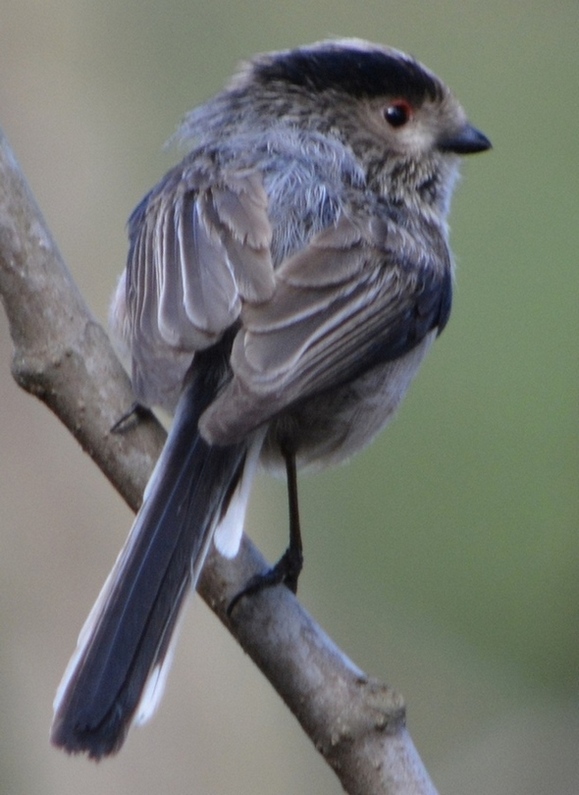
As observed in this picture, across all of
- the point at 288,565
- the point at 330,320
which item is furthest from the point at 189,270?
the point at 288,565

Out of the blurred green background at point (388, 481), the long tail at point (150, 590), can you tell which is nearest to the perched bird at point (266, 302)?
the long tail at point (150, 590)

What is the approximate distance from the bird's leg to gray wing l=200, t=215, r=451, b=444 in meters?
0.31

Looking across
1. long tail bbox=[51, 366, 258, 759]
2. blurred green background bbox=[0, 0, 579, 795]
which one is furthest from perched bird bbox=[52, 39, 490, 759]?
blurred green background bbox=[0, 0, 579, 795]

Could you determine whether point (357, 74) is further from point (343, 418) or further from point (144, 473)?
point (144, 473)

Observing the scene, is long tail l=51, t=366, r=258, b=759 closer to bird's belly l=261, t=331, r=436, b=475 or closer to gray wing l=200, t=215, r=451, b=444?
gray wing l=200, t=215, r=451, b=444

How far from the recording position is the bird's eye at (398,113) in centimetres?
349

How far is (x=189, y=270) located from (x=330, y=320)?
1.05 feet

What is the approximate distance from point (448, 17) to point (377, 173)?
13.5ft

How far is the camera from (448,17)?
280 inches

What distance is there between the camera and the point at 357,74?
3.46 m

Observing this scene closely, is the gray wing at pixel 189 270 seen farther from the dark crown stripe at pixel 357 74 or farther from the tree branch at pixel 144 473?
the dark crown stripe at pixel 357 74

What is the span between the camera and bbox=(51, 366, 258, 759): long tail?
Result: 2.03m

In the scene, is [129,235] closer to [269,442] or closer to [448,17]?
[269,442]

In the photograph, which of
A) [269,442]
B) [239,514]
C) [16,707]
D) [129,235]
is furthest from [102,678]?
[16,707]
